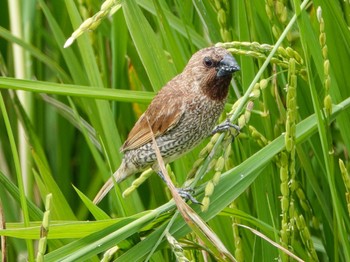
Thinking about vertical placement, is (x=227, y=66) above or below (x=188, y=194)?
above

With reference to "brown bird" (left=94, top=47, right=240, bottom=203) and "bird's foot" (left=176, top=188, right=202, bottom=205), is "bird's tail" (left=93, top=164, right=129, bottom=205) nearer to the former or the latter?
"brown bird" (left=94, top=47, right=240, bottom=203)

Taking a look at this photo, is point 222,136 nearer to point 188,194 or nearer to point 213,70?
point 188,194

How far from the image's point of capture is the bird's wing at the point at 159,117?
9.57 ft

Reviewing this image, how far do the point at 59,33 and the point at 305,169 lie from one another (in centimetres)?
118

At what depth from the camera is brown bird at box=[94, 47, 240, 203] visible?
2773mm

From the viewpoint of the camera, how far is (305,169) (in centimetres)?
252

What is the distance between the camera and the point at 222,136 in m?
2.21

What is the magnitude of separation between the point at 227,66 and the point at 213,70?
204 mm

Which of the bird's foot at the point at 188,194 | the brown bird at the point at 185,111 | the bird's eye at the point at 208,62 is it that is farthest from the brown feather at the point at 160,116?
the bird's foot at the point at 188,194

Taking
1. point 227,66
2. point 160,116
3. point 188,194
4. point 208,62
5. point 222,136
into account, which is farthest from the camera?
point 160,116

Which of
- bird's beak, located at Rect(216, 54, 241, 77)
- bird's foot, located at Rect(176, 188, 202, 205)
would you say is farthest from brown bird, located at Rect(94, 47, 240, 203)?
bird's foot, located at Rect(176, 188, 202, 205)

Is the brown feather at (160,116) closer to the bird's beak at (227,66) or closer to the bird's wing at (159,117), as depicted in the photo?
the bird's wing at (159,117)

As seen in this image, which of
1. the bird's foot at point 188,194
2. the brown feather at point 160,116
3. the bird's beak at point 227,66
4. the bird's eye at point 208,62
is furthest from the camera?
the brown feather at point 160,116

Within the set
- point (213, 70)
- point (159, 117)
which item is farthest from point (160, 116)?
point (213, 70)
